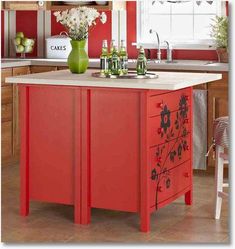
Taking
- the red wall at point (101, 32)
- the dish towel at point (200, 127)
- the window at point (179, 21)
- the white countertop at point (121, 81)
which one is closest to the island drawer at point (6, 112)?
the red wall at point (101, 32)

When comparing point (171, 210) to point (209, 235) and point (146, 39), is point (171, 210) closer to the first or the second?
point (209, 235)

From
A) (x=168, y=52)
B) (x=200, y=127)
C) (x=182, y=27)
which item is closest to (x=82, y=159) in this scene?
(x=200, y=127)

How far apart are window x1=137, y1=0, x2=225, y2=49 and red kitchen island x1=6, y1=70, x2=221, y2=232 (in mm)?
1863

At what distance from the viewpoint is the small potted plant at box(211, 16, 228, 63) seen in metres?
5.52

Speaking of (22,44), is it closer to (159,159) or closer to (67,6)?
A: (67,6)

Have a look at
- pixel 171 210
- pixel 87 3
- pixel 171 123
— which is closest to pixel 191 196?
pixel 171 210

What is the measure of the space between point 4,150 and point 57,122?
1793 mm

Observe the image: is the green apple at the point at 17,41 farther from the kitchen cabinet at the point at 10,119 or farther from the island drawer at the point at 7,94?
the island drawer at the point at 7,94

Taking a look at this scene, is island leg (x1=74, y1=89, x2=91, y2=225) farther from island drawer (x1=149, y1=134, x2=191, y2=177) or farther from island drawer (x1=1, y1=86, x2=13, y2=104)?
island drawer (x1=1, y1=86, x2=13, y2=104)

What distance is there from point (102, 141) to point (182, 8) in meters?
2.58

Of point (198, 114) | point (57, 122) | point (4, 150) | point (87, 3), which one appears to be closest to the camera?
point (57, 122)

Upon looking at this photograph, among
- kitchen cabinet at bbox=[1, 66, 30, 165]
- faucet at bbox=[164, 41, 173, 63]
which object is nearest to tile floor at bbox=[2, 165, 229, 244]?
kitchen cabinet at bbox=[1, 66, 30, 165]

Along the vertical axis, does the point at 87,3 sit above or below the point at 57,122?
above

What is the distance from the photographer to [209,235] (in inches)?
145
